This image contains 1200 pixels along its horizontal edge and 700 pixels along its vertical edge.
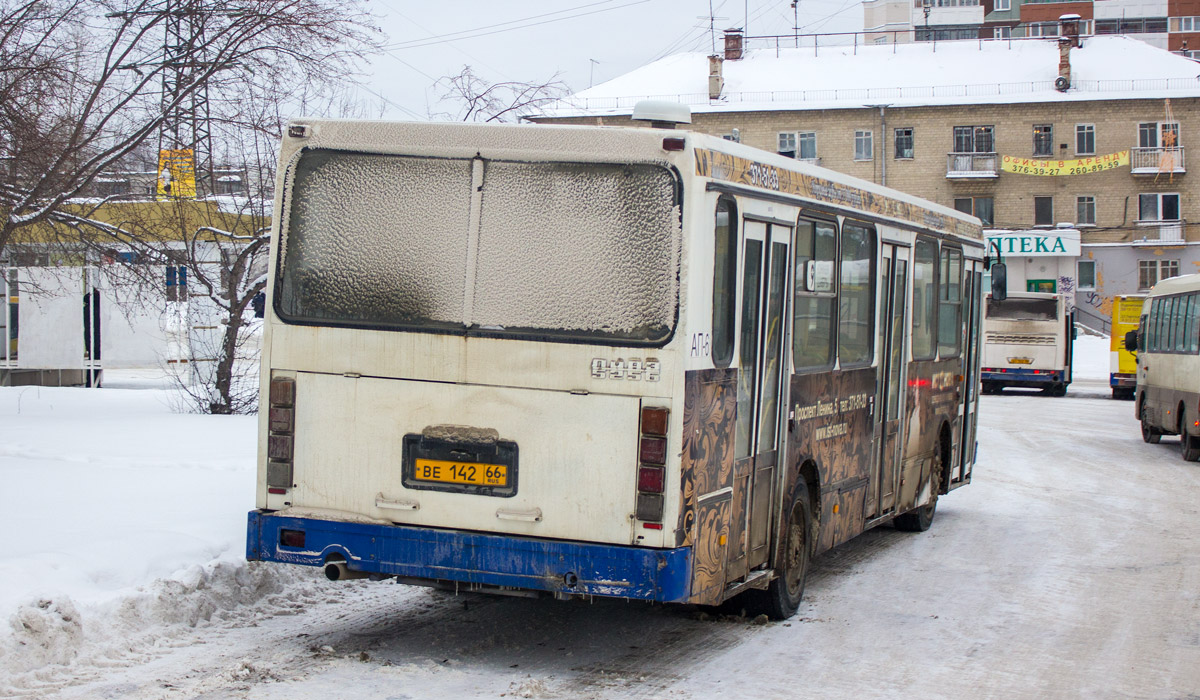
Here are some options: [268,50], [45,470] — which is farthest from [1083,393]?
[45,470]

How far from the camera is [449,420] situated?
6859mm

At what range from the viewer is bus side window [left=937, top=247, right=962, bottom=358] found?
12.3 metres

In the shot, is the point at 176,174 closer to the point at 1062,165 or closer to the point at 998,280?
the point at 998,280

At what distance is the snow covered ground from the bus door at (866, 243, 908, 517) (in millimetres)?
646

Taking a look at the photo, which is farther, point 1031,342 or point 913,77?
point 913,77

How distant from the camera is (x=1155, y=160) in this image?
62125 millimetres

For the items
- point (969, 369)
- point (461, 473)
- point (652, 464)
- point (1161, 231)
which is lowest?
point (461, 473)

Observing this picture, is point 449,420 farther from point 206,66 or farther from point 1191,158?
point 1191,158

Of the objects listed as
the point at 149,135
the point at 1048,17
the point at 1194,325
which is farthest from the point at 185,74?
the point at 1048,17

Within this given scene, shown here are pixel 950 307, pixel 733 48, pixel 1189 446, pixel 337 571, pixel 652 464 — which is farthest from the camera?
pixel 733 48

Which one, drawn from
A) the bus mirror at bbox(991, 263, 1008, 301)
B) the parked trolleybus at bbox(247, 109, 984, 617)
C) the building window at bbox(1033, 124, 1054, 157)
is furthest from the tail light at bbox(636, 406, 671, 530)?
the building window at bbox(1033, 124, 1054, 157)

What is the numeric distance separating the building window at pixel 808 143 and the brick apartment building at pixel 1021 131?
0.22ft

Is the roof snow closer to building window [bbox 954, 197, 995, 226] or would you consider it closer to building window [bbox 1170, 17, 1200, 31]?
building window [bbox 954, 197, 995, 226]

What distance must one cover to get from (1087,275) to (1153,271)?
9.55 ft
